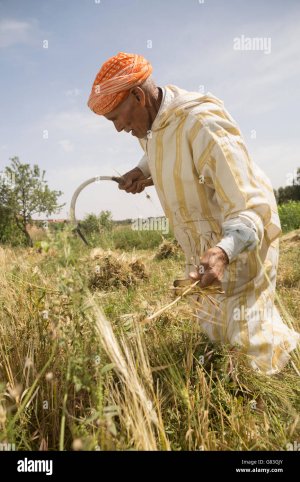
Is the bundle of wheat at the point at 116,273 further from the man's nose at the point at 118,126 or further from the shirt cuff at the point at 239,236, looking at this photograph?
the shirt cuff at the point at 239,236

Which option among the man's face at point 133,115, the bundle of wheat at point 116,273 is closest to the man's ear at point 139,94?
the man's face at point 133,115

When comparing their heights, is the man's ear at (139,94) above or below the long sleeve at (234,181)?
above

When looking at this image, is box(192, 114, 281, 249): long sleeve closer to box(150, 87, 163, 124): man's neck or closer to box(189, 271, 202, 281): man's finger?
box(189, 271, 202, 281): man's finger

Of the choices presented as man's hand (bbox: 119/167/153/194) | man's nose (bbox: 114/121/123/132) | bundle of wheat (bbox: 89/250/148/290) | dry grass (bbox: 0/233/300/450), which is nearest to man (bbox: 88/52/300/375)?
man's nose (bbox: 114/121/123/132)

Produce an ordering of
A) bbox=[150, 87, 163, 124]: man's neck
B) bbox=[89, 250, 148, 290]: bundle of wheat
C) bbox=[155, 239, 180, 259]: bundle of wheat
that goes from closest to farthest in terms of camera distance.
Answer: bbox=[150, 87, 163, 124]: man's neck → bbox=[89, 250, 148, 290]: bundle of wheat → bbox=[155, 239, 180, 259]: bundle of wheat

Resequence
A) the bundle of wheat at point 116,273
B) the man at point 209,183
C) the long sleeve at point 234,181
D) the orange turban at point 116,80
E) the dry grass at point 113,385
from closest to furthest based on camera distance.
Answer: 1. the dry grass at point 113,385
2. the long sleeve at point 234,181
3. the man at point 209,183
4. the orange turban at point 116,80
5. the bundle of wheat at point 116,273

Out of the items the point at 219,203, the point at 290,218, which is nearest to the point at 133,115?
the point at 219,203

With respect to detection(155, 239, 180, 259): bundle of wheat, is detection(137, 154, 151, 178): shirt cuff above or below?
below

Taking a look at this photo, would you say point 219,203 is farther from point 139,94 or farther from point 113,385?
point 113,385

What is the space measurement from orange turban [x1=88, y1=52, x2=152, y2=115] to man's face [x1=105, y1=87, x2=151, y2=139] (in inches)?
1.0

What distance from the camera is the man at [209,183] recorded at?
6.47ft

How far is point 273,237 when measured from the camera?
2084 millimetres

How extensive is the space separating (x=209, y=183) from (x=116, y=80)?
0.66 meters

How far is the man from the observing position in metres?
1.97
